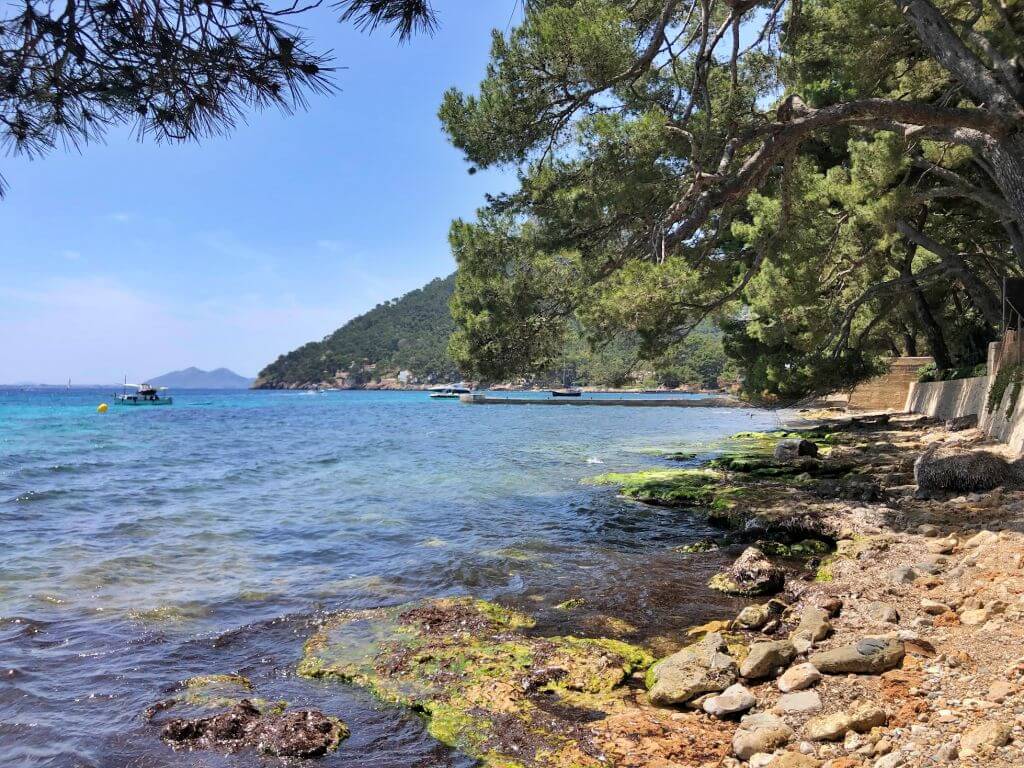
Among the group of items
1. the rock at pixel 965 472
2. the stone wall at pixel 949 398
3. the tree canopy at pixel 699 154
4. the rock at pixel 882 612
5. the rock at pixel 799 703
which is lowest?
the rock at pixel 799 703

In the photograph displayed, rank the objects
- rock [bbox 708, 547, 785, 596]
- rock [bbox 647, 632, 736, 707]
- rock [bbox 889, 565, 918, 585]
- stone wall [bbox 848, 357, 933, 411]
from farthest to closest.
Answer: stone wall [bbox 848, 357, 933, 411]
rock [bbox 708, 547, 785, 596]
rock [bbox 889, 565, 918, 585]
rock [bbox 647, 632, 736, 707]

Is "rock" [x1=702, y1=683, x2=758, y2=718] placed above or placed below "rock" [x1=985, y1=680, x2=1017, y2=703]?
below

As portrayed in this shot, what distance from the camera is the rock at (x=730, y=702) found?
12.1 ft

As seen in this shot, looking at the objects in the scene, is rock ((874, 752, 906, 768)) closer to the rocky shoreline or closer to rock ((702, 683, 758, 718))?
the rocky shoreline

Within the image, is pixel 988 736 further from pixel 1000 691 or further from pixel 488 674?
pixel 488 674

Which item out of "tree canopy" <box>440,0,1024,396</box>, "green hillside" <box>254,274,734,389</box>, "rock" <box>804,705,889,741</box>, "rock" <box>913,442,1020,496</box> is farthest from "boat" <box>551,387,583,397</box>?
"rock" <box>804,705,889,741</box>

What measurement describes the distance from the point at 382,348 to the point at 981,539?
148 meters

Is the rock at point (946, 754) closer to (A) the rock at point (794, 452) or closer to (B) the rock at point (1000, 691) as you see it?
(B) the rock at point (1000, 691)

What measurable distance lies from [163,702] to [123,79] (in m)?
3.97

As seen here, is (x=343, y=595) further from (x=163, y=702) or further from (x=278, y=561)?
(x=163, y=702)

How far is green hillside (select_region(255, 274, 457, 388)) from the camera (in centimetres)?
14025

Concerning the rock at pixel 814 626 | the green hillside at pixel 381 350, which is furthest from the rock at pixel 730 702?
the green hillside at pixel 381 350

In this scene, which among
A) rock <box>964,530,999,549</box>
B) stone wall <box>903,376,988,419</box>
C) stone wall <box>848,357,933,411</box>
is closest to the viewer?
rock <box>964,530,999,549</box>

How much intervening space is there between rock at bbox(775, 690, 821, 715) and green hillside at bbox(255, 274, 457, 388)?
417 feet
